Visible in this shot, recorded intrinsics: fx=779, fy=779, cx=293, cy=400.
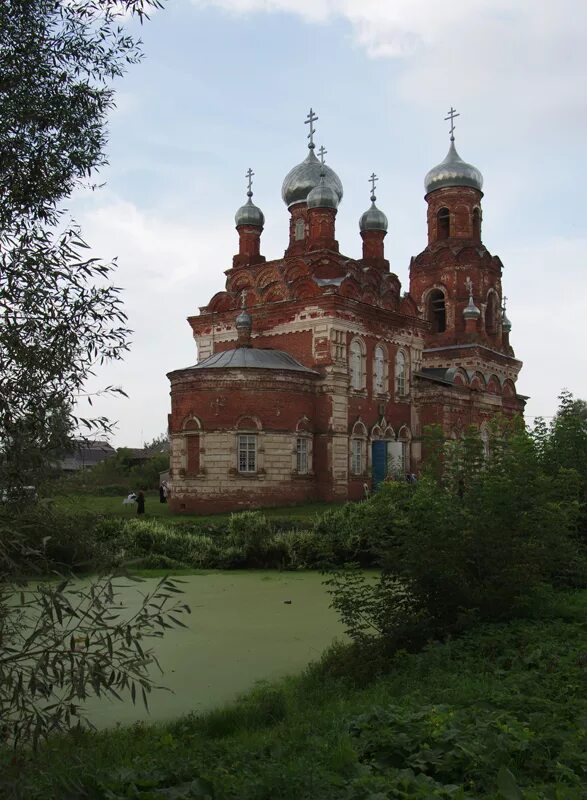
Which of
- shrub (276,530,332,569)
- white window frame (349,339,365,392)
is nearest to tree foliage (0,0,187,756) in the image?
shrub (276,530,332,569)

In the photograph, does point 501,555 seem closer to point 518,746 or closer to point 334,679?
point 334,679

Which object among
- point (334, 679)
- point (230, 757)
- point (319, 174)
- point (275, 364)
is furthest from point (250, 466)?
point (230, 757)

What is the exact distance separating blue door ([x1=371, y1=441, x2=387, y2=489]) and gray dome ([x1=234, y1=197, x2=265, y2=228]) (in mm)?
10745

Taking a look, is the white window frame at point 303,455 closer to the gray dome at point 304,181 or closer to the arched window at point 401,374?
the arched window at point 401,374

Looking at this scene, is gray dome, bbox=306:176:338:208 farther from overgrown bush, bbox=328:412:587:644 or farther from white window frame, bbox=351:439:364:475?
overgrown bush, bbox=328:412:587:644

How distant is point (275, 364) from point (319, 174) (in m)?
10.1

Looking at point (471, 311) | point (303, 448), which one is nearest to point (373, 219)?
point (471, 311)

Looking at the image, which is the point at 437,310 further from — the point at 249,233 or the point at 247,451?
the point at 247,451

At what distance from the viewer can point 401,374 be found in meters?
28.1

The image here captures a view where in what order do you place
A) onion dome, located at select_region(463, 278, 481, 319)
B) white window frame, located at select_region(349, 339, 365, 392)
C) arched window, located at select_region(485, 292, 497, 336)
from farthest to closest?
1. arched window, located at select_region(485, 292, 497, 336)
2. onion dome, located at select_region(463, 278, 481, 319)
3. white window frame, located at select_region(349, 339, 365, 392)

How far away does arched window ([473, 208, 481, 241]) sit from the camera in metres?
35.2

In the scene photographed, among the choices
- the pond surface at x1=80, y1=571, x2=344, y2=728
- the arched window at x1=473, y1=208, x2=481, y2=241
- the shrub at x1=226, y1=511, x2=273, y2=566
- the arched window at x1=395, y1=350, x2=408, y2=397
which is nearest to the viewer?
the pond surface at x1=80, y1=571, x2=344, y2=728

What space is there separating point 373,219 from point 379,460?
35.9ft

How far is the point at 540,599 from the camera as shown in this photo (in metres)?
8.88
